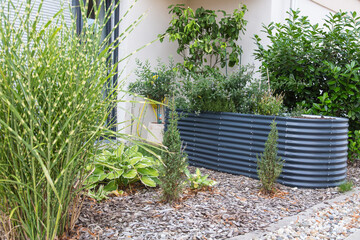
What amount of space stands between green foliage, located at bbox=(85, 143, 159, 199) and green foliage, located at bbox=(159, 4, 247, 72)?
111 inches

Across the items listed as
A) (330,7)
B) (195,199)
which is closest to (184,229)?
(195,199)

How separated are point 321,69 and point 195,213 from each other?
300 centimetres

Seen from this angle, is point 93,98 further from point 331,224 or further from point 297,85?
point 297,85

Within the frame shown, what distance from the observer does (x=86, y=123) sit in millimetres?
1928

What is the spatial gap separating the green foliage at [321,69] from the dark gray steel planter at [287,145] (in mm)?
843

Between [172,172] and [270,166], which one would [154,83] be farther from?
[172,172]

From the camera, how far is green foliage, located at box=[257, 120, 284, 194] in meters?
3.40

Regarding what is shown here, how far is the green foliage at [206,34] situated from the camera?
570 centimetres

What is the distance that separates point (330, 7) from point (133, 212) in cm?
690

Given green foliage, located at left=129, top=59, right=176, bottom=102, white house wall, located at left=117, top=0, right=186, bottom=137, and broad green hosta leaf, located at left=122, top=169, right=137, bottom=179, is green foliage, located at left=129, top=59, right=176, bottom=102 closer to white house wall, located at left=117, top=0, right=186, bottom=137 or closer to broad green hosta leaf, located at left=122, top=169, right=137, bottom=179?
white house wall, located at left=117, top=0, right=186, bottom=137

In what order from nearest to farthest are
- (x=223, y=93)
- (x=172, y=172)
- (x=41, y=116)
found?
1. (x=41, y=116)
2. (x=172, y=172)
3. (x=223, y=93)

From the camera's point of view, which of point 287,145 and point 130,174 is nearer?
point 130,174

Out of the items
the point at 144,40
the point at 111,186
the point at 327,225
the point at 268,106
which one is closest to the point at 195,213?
the point at 111,186

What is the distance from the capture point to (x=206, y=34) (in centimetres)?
594
